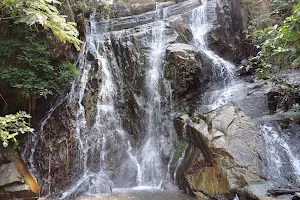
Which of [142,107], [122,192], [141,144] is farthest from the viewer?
[142,107]

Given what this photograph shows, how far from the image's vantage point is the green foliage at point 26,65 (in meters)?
7.88

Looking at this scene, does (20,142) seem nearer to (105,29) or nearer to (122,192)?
(122,192)

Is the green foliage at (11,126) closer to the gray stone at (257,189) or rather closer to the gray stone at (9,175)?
the gray stone at (9,175)

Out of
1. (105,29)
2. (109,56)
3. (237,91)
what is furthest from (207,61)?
(105,29)

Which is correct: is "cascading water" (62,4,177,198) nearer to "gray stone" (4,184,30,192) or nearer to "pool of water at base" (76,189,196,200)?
"pool of water at base" (76,189,196,200)

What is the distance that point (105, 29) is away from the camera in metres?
14.9

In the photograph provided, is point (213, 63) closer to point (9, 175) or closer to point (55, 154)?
point (55, 154)

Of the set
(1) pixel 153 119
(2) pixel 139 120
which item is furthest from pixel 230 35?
(2) pixel 139 120

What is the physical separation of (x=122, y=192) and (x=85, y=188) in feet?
4.34

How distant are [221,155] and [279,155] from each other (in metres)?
1.73

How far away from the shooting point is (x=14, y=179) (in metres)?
7.39

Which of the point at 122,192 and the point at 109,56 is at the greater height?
the point at 109,56

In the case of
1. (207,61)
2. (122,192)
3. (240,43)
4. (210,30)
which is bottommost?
(122,192)

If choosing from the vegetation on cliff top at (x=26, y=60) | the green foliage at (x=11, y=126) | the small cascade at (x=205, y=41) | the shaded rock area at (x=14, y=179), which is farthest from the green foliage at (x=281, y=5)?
the shaded rock area at (x=14, y=179)
